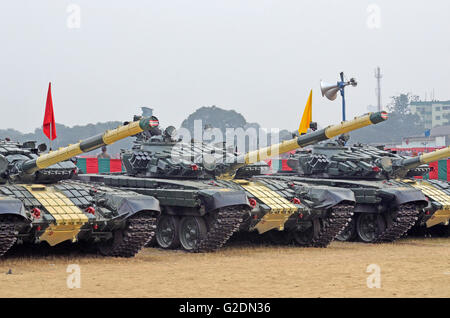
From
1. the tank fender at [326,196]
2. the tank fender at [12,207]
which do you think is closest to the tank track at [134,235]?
the tank fender at [12,207]

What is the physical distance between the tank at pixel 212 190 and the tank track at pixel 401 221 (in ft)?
6.00

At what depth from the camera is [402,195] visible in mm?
22031

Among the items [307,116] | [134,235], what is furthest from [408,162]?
[134,235]

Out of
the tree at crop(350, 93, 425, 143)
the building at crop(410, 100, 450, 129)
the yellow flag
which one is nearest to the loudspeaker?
the yellow flag

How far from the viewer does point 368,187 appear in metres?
23.1

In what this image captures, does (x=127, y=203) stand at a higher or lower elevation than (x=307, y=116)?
lower

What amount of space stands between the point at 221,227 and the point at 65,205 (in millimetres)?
3751

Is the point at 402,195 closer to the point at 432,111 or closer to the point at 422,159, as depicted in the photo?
the point at 422,159

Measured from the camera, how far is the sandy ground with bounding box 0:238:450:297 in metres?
12.6

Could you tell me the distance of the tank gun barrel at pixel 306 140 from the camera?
18.9 meters

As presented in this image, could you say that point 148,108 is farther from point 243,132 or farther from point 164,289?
point 164,289

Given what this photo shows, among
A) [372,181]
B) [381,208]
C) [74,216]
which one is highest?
[372,181]

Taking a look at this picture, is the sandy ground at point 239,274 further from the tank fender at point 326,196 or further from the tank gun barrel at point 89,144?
the tank gun barrel at point 89,144
